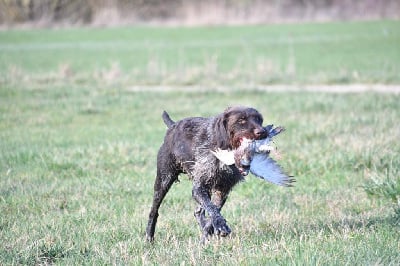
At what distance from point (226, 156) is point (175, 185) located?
342cm

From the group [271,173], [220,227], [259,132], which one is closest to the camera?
[259,132]

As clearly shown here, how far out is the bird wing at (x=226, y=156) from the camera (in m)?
5.98

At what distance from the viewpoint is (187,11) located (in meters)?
51.8

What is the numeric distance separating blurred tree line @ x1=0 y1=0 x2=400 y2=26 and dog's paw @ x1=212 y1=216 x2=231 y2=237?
44.2 m

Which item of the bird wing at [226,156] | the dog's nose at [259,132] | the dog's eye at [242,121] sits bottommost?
the bird wing at [226,156]

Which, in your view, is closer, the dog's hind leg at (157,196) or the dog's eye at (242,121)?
the dog's eye at (242,121)

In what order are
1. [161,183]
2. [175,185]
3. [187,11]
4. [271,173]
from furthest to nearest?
[187,11]
[175,185]
[161,183]
[271,173]

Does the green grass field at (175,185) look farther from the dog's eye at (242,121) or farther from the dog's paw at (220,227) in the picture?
the dog's eye at (242,121)

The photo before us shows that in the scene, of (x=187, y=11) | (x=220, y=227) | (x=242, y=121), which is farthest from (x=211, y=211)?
(x=187, y=11)

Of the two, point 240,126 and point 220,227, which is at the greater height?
point 240,126

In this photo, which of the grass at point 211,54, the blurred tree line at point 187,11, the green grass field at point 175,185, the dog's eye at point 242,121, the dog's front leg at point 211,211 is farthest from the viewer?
the blurred tree line at point 187,11

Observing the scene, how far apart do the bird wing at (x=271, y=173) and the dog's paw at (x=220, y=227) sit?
0.48m

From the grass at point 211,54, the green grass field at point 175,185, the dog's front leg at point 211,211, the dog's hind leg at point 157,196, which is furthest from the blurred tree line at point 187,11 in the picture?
the dog's front leg at point 211,211

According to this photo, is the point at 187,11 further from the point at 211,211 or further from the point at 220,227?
the point at 220,227
